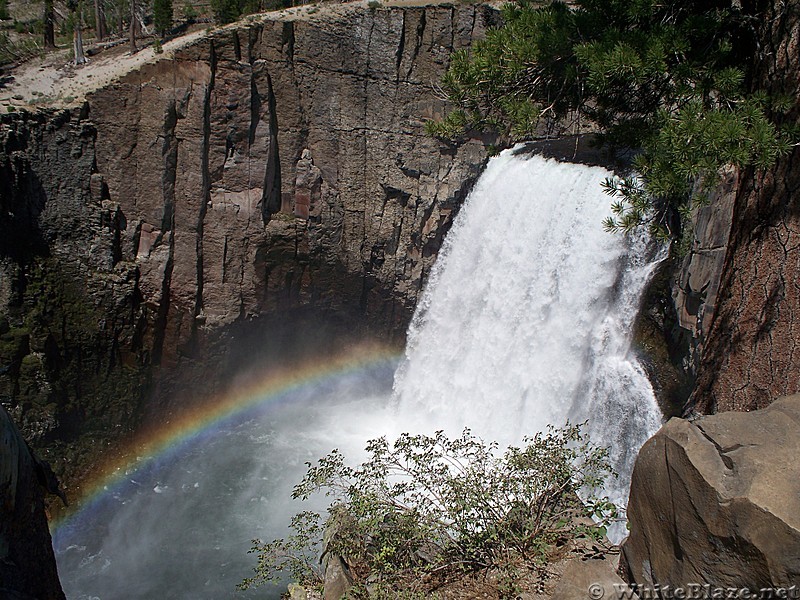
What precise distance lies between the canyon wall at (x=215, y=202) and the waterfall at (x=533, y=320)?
76.2 inches

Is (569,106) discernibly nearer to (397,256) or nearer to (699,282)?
(699,282)

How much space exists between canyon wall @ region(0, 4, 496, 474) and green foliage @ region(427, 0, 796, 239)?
9791mm

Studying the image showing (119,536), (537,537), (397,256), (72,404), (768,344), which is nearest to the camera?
(768,344)

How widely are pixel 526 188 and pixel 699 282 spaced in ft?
20.2

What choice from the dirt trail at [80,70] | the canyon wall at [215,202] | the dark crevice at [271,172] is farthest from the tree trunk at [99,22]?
the dark crevice at [271,172]

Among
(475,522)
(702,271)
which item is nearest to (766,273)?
(475,522)

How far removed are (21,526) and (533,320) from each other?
1019 centimetres

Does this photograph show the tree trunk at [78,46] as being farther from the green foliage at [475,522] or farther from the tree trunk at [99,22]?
the green foliage at [475,522]

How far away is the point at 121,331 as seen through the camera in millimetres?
15453

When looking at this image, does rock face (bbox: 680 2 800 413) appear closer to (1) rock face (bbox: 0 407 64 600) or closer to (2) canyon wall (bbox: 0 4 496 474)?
(1) rock face (bbox: 0 407 64 600)

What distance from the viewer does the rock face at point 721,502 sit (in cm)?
336

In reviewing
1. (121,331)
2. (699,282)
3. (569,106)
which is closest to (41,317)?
(121,331)

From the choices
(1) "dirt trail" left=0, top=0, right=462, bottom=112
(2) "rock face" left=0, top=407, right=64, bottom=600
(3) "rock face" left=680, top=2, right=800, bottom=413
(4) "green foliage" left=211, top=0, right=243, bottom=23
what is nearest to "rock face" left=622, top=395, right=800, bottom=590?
(3) "rock face" left=680, top=2, right=800, bottom=413

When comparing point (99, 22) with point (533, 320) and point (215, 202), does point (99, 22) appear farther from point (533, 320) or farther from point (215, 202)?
point (533, 320)
